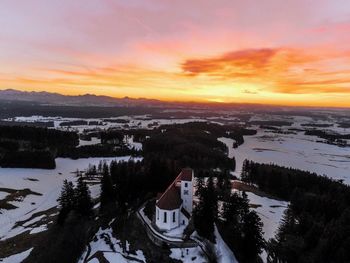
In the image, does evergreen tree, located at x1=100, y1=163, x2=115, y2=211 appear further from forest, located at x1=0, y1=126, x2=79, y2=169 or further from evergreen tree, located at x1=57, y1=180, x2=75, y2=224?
forest, located at x1=0, y1=126, x2=79, y2=169

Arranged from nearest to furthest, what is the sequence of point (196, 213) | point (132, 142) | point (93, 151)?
point (196, 213) → point (93, 151) → point (132, 142)

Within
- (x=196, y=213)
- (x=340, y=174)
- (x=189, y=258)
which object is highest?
(x=196, y=213)

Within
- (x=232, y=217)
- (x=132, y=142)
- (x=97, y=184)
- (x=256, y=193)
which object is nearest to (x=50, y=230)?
(x=232, y=217)

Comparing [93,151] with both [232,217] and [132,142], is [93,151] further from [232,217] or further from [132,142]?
[232,217]

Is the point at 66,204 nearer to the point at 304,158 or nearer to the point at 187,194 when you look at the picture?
the point at 187,194

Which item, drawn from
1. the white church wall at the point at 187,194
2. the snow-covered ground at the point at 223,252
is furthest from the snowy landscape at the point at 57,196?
the white church wall at the point at 187,194

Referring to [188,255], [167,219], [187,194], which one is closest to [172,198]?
[167,219]
